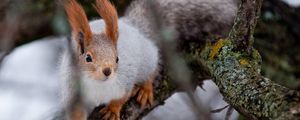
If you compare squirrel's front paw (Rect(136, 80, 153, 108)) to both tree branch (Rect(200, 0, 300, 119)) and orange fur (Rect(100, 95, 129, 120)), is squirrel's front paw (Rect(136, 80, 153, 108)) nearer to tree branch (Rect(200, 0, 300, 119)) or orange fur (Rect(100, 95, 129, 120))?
orange fur (Rect(100, 95, 129, 120))

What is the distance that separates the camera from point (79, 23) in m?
2.07

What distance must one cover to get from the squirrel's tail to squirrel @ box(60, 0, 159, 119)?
82mm

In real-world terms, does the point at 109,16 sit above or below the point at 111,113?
above

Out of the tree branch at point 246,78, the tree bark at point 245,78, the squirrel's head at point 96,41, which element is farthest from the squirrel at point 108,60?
the tree branch at point 246,78

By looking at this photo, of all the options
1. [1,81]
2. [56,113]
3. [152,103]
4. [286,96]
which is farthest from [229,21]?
[286,96]

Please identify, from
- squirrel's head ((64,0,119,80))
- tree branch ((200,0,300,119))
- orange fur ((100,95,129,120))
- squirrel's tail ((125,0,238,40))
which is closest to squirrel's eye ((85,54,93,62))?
squirrel's head ((64,0,119,80))

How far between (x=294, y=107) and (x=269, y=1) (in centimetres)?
163

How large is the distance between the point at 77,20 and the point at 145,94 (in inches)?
21.4

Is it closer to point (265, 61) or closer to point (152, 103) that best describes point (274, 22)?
point (265, 61)

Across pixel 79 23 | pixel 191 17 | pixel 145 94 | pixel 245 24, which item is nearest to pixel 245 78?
pixel 245 24

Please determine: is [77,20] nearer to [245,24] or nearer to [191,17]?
[245,24]

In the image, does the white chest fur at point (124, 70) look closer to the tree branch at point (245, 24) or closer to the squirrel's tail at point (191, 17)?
the squirrel's tail at point (191, 17)

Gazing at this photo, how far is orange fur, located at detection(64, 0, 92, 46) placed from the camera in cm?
202

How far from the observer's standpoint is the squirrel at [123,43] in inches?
82.0
